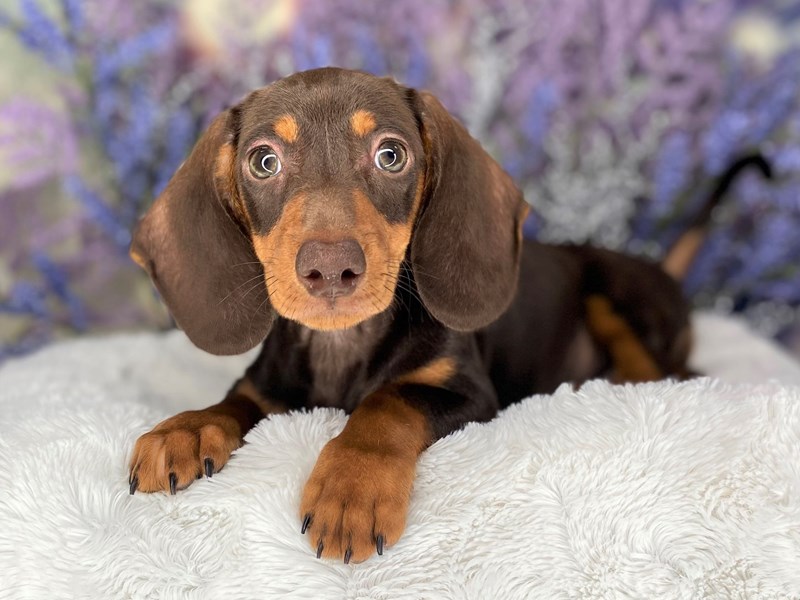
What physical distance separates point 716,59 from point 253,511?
9.28ft

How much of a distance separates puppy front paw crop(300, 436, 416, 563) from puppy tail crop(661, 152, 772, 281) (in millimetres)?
2220

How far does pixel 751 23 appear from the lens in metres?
3.42

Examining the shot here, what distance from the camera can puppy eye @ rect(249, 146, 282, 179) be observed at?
2045 millimetres

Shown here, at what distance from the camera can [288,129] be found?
2014 millimetres

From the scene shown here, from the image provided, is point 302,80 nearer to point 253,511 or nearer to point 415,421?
point 415,421

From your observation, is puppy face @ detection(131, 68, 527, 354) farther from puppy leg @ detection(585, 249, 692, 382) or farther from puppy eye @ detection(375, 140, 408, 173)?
puppy leg @ detection(585, 249, 692, 382)

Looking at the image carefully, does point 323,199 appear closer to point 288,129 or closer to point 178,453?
point 288,129

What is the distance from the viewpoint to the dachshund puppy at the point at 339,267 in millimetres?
1743

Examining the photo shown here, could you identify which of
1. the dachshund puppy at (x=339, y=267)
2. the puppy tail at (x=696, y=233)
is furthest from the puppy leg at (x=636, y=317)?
the dachshund puppy at (x=339, y=267)

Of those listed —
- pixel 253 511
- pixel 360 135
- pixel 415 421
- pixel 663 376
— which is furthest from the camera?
pixel 663 376

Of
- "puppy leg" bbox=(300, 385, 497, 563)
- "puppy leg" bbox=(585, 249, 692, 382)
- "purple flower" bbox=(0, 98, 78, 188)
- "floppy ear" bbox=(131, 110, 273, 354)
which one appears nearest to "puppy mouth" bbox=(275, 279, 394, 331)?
"puppy leg" bbox=(300, 385, 497, 563)

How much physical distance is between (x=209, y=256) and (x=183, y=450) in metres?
0.55

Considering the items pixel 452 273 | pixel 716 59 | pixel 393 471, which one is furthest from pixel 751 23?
pixel 393 471

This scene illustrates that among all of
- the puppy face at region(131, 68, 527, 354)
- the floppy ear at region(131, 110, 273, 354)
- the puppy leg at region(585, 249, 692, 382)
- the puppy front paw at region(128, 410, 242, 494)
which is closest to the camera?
the puppy front paw at region(128, 410, 242, 494)
